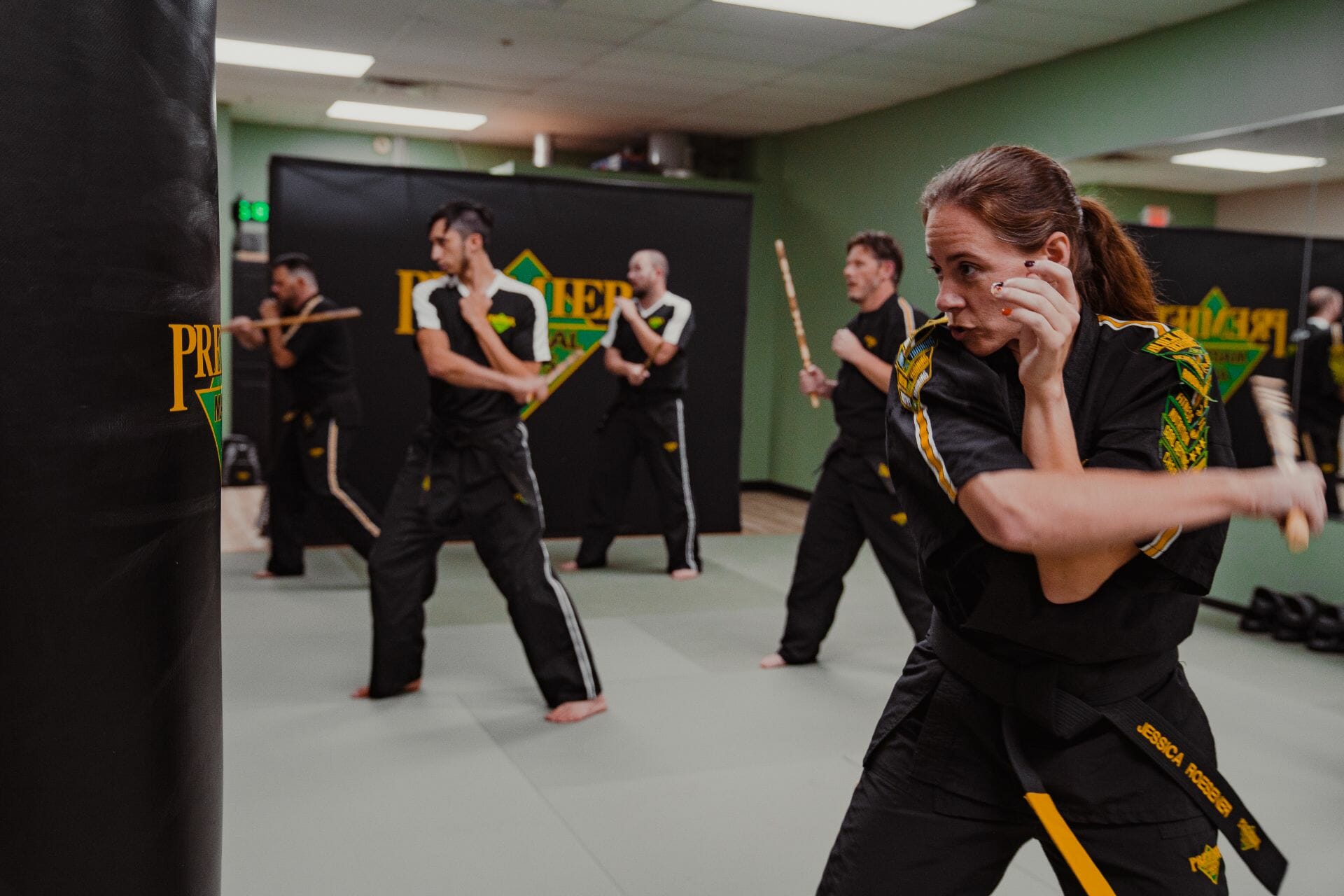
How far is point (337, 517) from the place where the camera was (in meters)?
5.63

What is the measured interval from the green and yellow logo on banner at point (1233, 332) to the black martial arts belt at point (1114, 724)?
4.66 meters

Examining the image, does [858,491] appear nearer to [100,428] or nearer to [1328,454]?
[1328,454]

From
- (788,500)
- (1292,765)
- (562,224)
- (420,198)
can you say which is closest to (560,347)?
(562,224)

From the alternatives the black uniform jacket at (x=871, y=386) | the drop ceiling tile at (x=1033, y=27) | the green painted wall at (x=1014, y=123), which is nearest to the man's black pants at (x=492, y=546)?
the black uniform jacket at (x=871, y=386)

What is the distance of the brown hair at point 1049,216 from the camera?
1.35 meters

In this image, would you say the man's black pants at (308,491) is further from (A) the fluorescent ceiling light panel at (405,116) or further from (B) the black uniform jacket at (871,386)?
(A) the fluorescent ceiling light panel at (405,116)

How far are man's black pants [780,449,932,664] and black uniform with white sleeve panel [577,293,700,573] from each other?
177 centimetres

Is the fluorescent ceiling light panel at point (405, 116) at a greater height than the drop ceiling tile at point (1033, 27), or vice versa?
the drop ceiling tile at point (1033, 27)

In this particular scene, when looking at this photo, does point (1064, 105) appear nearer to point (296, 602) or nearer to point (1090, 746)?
point (296, 602)

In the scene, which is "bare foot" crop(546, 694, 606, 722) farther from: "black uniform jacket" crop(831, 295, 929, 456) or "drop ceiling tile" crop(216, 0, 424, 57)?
"drop ceiling tile" crop(216, 0, 424, 57)

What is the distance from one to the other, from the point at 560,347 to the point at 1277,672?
4.18 metres

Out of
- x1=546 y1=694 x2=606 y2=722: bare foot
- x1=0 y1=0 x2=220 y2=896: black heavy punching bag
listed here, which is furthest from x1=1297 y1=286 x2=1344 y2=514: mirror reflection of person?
x1=0 y1=0 x2=220 y2=896: black heavy punching bag

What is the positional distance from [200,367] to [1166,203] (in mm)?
5704

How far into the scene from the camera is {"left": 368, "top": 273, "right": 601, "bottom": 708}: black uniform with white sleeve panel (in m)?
3.73
